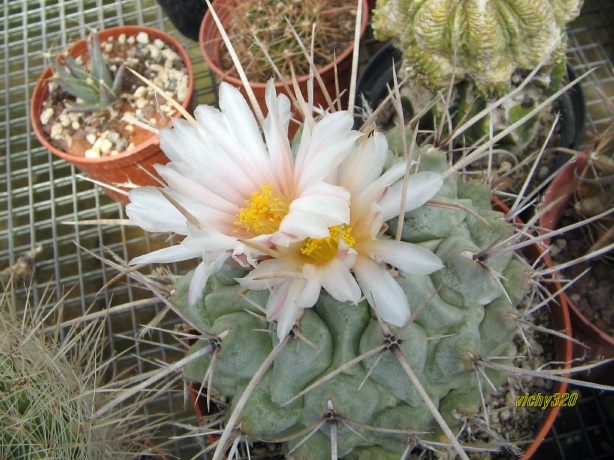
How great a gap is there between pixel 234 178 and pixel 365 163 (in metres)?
0.13

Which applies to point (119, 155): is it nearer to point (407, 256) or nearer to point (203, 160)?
point (203, 160)

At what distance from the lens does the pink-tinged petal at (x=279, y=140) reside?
55cm

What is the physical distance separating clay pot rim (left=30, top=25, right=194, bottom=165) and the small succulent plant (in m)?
0.09

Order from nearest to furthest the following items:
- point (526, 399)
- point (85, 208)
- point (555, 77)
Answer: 1. point (526, 399)
2. point (555, 77)
3. point (85, 208)

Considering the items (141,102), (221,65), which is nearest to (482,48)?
(221,65)

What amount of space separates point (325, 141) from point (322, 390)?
276mm

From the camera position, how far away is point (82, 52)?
59.2 inches

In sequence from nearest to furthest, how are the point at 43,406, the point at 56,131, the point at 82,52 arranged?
the point at 43,406
the point at 56,131
the point at 82,52

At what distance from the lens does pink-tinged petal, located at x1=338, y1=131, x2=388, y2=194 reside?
559 millimetres

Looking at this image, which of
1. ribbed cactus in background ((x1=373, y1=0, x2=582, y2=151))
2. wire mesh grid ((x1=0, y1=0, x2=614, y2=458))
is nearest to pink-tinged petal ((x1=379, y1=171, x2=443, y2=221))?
ribbed cactus in background ((x1=373, y1=0, x2=582, y2=151))

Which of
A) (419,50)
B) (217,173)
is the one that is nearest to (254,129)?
(217,173)

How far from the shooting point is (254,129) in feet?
1.94

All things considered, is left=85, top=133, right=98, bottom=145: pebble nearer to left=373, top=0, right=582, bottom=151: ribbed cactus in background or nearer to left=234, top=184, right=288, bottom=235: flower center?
left=373, top=0, right=582, bottom=151: ribbed cactus in background

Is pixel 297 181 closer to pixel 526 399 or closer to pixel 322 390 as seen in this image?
pixel 322 390
